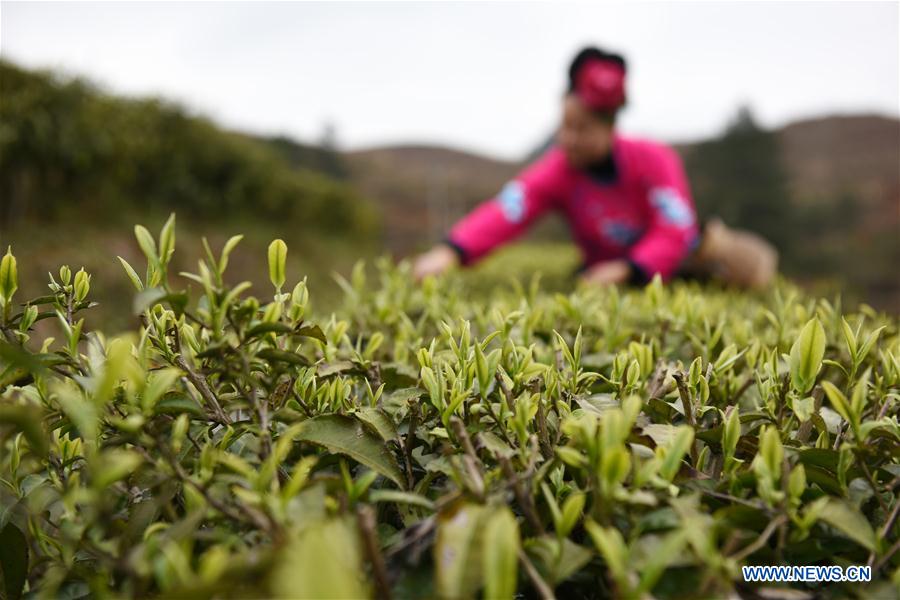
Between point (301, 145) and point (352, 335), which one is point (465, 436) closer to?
point (352, 335)

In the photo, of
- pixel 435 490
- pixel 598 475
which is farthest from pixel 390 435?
pixel 598 475

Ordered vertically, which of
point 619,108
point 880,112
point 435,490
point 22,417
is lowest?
point 435,490

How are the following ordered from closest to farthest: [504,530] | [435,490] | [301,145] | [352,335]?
[504,530]
[435,490]
[352,335]
[301,145]

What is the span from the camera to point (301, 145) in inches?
977

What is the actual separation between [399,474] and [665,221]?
341 centimetres

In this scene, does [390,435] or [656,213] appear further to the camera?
[656,213]

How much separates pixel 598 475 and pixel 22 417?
50cm

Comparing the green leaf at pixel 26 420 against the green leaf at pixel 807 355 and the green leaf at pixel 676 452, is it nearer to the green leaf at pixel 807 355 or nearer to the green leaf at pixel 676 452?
the green leaf at pixel 676 452

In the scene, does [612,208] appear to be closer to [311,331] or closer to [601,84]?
[601,84]

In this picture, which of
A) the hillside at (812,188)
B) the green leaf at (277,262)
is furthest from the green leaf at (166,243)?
the hillside at (812,188)

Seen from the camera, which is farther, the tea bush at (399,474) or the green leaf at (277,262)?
the green leaf at (277,262)

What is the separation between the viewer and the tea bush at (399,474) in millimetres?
533

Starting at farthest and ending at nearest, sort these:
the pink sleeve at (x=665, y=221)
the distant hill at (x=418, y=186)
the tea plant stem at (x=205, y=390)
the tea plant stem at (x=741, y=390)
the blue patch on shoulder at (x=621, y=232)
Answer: the distant hill at (x=418, y=186), the blue patch on shoulder at (x=621, y=232), the pink sleeve at (x=665, y=221), the tea plant stem at (x=741, y=390), the tea plant stem at (x=205, y=390)

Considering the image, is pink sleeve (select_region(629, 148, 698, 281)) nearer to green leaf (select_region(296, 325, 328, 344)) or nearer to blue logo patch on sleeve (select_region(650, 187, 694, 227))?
blue logo patch on sleeve (select_region(650, 187, 694, 227))
